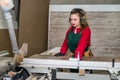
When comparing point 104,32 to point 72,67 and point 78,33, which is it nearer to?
point 78,33

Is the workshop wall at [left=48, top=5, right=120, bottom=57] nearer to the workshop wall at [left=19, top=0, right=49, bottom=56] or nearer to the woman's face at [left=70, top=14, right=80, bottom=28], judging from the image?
the workshop wall at [left=19, top=0, right=49, bottom=56]

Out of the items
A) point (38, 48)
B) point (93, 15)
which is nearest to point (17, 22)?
Answer: point (38, 48)

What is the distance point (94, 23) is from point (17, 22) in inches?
42.5

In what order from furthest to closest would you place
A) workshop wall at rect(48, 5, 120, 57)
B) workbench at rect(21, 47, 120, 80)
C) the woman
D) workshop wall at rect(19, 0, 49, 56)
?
workshop wall at rect(48, 5, 120, 57) → workshop wall at rect(19, 0, 49, 56) → the woman → workbench at rect(21, 47, 120, 80)

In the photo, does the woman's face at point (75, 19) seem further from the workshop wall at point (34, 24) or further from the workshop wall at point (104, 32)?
the workshop wall at point (104, 32)

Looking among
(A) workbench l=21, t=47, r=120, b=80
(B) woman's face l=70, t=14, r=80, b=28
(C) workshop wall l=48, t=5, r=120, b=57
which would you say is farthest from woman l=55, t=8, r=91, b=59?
(C) workshop wall l=48, t=5, r=120, b=57

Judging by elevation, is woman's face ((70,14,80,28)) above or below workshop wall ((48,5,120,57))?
above

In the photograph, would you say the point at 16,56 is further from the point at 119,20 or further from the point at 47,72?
the point at 119,20

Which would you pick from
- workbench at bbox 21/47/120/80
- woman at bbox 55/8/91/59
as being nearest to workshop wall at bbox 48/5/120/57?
woman at bbox 55/8/91/59

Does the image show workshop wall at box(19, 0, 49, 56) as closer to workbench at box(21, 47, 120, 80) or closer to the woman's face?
the woman's face

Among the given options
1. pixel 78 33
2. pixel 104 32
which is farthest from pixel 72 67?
pixel 104 32

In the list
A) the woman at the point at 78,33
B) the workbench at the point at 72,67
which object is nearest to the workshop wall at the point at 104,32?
the woman at the point at 78,33

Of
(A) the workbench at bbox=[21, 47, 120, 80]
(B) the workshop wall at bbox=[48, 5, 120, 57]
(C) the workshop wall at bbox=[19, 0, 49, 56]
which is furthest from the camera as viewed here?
(B) the workshop wall at bbox=[48, 5, 120, 57]

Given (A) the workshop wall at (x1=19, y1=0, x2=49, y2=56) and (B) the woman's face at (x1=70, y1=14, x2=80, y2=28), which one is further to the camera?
(A) the workshop wall at (x1=19, y1=0, x2=49, y2=56)
